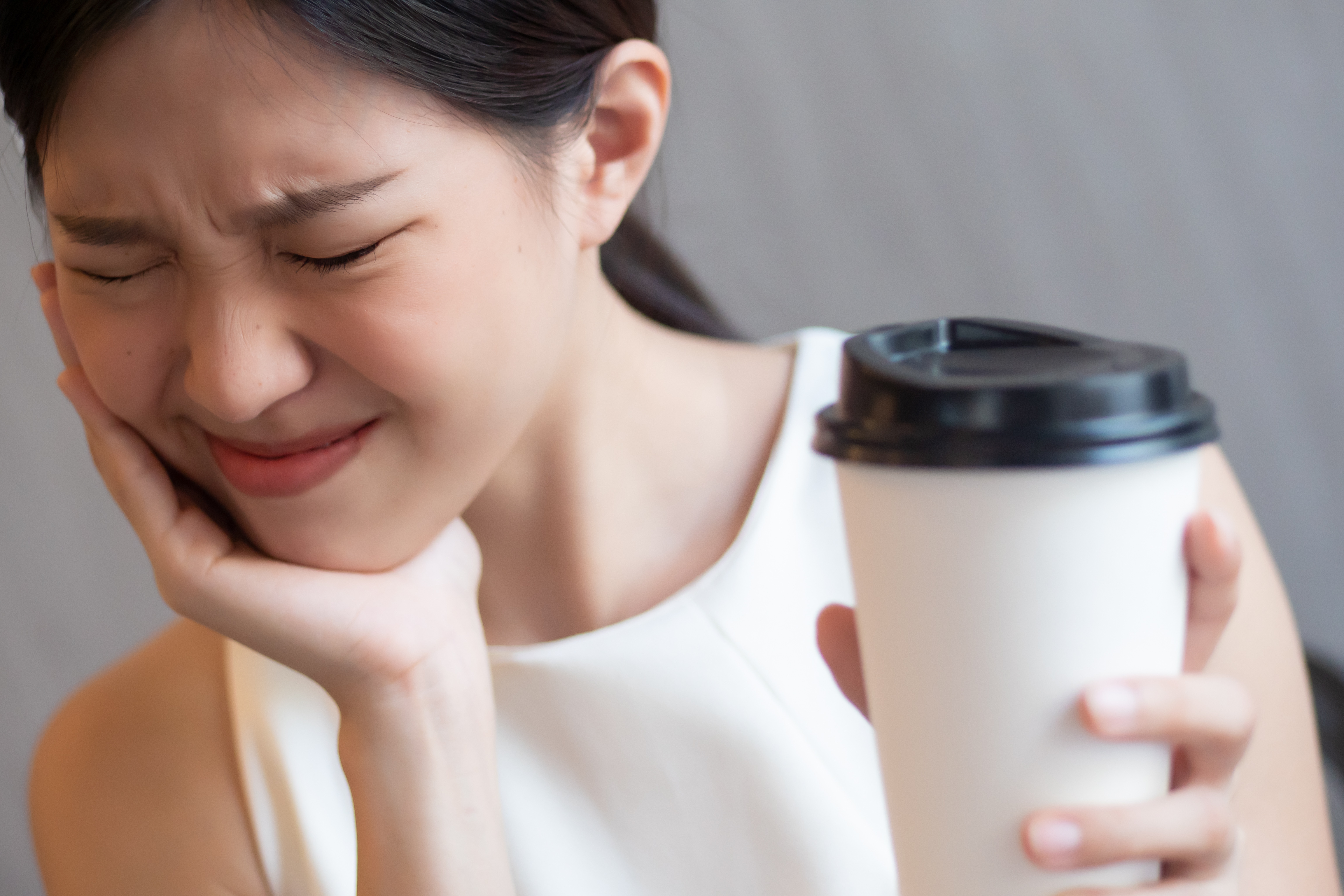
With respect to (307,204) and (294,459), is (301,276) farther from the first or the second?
(294,459)

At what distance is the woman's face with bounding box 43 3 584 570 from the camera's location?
2.26 ft

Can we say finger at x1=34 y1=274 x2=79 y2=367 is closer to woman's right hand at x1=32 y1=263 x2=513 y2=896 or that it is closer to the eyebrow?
woman's right hand at x1=32 y1=263 x2=513 y2=896

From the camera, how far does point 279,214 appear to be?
2.33 feet

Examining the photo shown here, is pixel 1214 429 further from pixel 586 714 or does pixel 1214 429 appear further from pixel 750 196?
pixel 750 196

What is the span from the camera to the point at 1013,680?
548 mm

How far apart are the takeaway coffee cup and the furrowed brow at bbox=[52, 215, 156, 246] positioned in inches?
18.9

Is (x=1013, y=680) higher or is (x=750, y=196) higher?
(x=750, y=196)

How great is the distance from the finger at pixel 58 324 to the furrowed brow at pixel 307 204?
380mm

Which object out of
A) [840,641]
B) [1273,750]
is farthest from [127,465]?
[1273,750]

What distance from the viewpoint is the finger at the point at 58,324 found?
0.98 metres

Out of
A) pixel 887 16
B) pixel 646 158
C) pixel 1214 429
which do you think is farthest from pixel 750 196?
pixel 1214 429

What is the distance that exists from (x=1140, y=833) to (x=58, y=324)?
96 centimetres

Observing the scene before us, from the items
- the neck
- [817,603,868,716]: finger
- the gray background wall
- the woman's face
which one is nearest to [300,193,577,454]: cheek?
the woman's face

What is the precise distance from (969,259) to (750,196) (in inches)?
15.7
